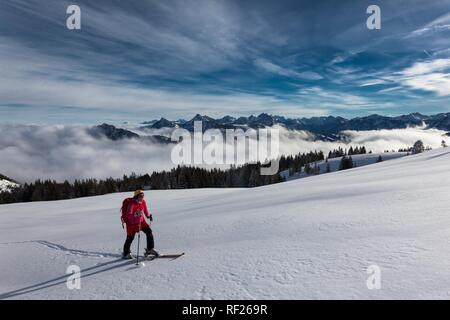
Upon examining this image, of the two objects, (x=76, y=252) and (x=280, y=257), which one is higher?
(x=280, y=257)

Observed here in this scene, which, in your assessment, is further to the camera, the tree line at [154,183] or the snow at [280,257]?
the tree line at [154,183]

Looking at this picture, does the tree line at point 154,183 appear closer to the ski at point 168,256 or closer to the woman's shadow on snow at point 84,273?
the woman's shadow on snow at point 84,273

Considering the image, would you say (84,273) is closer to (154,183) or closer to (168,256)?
(168,256)

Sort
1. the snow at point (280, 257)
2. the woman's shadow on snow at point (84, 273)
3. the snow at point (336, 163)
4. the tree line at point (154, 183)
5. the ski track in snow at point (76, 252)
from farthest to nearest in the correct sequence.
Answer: the snow at point (336, 163)
the tree line at point (154, 183)
the ski track in snow at point (76, 252)
the woman's shadow on snow at point (84, 273)
the snow at point (280, 257)

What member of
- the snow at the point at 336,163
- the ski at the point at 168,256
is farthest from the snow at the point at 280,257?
the snow at the point at 336,163

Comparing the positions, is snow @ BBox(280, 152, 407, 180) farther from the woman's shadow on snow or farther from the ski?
the ski

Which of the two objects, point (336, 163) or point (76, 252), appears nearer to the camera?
point (76, 252)

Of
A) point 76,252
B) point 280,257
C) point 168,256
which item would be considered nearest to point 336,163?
point 76,252

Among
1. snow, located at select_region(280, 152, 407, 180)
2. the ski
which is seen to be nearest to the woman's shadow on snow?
the ski

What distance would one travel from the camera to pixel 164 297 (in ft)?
19.9

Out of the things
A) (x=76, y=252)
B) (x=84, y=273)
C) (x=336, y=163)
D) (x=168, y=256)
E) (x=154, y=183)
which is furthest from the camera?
(x=336, y=163)
